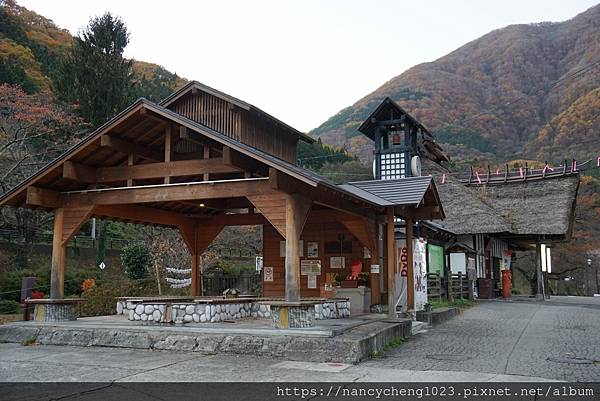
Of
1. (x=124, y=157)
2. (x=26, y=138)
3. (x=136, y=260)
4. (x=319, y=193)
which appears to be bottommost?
(x=136, y=260)

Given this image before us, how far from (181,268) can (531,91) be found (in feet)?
186

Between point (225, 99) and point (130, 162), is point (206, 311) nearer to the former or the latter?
point (130, 162)

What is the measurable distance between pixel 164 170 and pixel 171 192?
53 cm

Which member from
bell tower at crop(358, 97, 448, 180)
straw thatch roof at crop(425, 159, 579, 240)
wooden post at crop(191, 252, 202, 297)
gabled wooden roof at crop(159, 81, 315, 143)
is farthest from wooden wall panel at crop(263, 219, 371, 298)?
bell tower at crop(358, 97, 448, 180)

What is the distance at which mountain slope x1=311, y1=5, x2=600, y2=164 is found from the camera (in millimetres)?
51241

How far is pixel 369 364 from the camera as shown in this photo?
8695 millimetres

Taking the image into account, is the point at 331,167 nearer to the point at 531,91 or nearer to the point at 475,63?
the point at 531,91

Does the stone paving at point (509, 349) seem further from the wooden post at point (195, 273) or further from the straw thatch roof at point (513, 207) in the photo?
the straw thatch roof at point (513, 207)

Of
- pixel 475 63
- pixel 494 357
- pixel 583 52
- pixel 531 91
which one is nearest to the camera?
pixel 494 357

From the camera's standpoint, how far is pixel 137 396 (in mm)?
6480

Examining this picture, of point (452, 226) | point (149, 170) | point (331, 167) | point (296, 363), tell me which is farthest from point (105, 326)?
point (331, 167)

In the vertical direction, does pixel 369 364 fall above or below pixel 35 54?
below

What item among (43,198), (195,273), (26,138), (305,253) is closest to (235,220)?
(195,273)

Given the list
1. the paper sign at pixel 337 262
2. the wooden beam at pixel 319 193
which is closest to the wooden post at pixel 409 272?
the wooden beam at pixel 319 193
